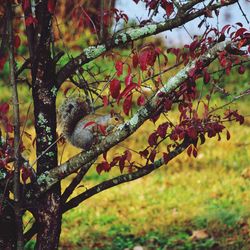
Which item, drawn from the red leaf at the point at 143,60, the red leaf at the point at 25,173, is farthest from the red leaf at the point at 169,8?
the red leaf at the point at 25,173

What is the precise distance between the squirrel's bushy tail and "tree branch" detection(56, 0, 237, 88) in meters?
0.46

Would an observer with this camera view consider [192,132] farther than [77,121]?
No

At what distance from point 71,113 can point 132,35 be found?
0.86 m

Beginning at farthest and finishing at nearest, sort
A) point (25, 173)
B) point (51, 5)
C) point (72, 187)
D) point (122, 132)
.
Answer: point (72, 187), point (25, 173), point (122, 132), point (51, 5)

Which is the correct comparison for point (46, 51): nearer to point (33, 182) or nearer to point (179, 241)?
point (33, 182)

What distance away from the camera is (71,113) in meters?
4.28

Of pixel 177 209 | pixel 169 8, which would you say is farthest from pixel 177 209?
pixel 169 8

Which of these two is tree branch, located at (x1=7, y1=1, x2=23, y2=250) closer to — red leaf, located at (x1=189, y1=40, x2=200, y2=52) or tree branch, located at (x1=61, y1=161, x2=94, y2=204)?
tree branch, located at (x1=61, y1=161, x2=94, y2=204)

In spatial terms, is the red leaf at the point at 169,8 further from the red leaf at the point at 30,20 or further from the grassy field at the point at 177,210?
the grassy field at the point at 177,210

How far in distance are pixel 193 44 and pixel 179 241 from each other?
2.88 m

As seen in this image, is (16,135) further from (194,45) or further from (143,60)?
(194,45)

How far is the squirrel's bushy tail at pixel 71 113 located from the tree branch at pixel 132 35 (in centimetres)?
46

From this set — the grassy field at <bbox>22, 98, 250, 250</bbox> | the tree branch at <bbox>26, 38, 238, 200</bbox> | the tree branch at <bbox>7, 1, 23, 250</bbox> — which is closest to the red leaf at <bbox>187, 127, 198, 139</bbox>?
the tree branch at <bbox>26, 38, 238, 200</bbox>

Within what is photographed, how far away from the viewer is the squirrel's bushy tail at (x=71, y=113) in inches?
167
